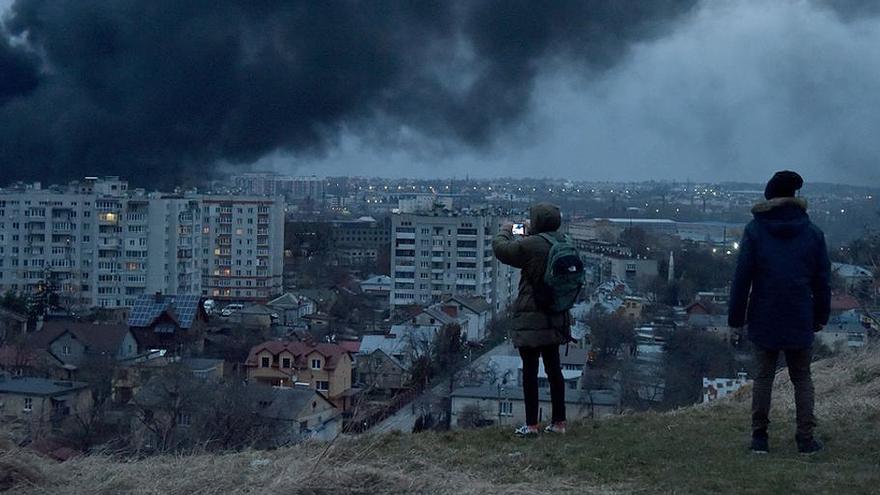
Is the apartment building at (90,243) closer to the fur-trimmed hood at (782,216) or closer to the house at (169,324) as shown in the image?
the house at (169,324)

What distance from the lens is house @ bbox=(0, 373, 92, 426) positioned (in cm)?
865

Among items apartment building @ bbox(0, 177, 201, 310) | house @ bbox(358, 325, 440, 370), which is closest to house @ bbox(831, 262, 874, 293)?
house @ bbox(358, 325, 440, 370)

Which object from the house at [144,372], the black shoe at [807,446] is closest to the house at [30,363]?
the house at [144,372]

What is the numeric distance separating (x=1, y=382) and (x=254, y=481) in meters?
8.37

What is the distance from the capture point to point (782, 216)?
12.0ft

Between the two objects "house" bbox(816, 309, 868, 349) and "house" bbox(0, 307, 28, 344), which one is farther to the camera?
"house" bbox(0, 307, 28, 344)

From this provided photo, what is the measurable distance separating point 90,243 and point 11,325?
30.8ft

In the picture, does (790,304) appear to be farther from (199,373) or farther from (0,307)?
(0,307)

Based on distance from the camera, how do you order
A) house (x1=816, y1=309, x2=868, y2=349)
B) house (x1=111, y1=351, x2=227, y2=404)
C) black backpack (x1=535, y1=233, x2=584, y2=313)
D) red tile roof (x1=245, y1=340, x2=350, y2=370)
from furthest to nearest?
red tile roof (x1=245, y1=340, x2=350, y2=370) < house (x1=816, y1=309, x2=868, y2=349) < house (x1=111, y1=351, x2=227, y2=404) < black backpack (x1=535, y1=233, x2=584, y2=313)

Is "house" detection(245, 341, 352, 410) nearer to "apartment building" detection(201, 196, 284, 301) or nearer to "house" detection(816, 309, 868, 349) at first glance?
"house" detection(816, 309, 868, 349)

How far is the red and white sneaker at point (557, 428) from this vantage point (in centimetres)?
419

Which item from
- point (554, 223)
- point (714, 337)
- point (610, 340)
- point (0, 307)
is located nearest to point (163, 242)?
point (0, 307)

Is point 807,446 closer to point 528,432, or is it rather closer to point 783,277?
point 783,277

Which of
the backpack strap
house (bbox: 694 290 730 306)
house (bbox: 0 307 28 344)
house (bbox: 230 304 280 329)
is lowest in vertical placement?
house (bbox: 230 304 280 329)
